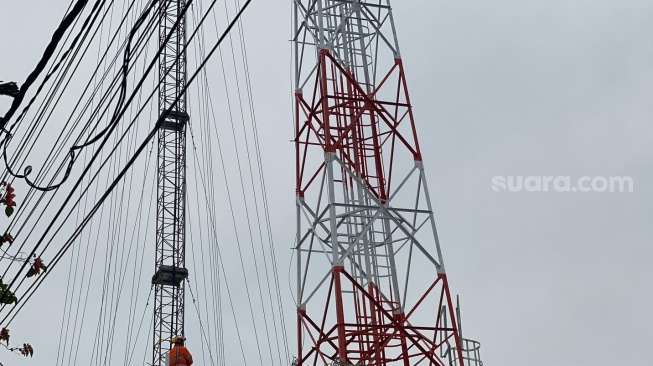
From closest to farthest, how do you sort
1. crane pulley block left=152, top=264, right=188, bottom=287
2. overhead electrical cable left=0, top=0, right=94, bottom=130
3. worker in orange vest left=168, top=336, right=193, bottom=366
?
1. overhead electrical cable left=0, top=0, right=94, bottom=130
2. worker in orange vest left=168, top=336, right=193, bottom=366
3. crane pulley block left=152, top=264, right=188, bottom=287

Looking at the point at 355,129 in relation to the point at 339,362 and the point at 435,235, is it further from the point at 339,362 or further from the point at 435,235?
the point at 339,362

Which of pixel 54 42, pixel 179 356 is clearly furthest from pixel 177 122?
pixel 54 42

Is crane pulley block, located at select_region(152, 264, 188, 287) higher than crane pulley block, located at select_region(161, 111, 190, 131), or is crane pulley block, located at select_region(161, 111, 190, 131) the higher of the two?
crane pulley block, located at select_region(161, 111, 190, 131)

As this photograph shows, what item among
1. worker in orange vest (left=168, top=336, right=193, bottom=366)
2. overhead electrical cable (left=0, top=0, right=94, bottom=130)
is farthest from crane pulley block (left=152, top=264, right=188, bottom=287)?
overhead electrical cable (left=0, top=0, right=94, bottom=130)

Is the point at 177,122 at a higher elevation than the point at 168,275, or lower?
higher

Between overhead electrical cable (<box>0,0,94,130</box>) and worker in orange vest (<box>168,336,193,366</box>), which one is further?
worker in orange vest (<box>168,336,193,366</box>)

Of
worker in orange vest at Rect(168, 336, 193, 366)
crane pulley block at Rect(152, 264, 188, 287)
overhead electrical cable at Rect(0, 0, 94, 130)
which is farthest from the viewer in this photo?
crane pulley block at Rect(152, 264, 188, 287)

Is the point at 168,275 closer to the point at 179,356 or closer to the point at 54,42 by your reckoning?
the point at 179,356

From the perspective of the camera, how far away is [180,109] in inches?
1731

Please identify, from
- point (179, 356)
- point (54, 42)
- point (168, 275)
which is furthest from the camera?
point (168, 275)

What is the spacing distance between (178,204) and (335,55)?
70.0ft

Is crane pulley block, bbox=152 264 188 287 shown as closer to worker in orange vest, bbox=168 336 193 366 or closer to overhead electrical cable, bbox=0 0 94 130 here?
worker in orange vest, bbox=168 336 193 366

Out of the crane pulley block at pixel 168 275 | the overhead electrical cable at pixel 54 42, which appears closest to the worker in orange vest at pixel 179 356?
the overhead electrical cable at pixel 54 42

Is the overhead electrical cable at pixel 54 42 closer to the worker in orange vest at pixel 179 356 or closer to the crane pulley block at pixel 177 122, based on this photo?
the worker in orange vest at pixel 179 356
